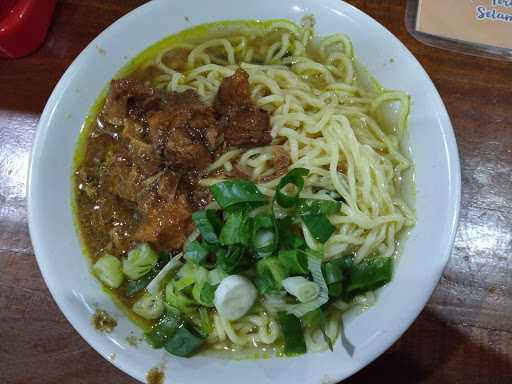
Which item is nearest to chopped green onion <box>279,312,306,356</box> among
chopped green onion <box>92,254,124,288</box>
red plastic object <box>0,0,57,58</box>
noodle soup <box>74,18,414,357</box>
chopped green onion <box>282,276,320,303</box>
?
noodle soup <box>74,18,414,357</box>

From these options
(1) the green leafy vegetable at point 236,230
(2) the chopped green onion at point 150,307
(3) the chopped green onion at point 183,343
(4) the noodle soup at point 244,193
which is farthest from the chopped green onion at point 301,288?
(2) the chopped green onion at point 150,307

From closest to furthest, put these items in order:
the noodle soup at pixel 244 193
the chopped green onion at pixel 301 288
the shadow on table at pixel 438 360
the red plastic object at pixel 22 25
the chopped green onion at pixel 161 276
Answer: the chopped green onion at pixel 301 288, the noodle soup at pixel 244 193, the chopped green onion at pixel 161 276, the shadow on table at pixel 438 360, the red plastic object at pixel 22 25

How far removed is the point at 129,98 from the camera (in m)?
2.29

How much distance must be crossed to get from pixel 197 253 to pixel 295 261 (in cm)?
45

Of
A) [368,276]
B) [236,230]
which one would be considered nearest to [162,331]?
[236,230]

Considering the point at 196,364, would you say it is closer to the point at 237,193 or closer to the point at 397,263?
the point at 237,193

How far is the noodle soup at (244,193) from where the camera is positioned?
1984 mm

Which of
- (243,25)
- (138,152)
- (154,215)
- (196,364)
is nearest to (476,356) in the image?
(196,364)

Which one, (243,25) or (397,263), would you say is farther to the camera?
(243,25)

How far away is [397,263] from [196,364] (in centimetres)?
104

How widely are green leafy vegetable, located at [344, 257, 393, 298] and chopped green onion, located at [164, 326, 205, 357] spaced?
0.72m

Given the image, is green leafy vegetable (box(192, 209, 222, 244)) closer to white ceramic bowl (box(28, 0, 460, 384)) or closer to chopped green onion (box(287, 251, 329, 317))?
chopped green onion (box(287, 251, 329, 317))

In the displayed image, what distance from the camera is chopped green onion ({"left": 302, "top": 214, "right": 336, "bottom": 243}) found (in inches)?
79.9

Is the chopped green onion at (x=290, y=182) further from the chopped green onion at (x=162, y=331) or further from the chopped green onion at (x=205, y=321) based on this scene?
the chopped green onion at (x=162, y=331)
